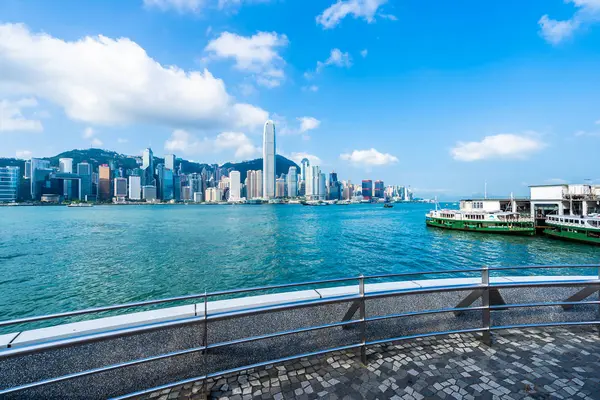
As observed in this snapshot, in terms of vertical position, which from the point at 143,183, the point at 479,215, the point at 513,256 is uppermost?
the point at 143,183

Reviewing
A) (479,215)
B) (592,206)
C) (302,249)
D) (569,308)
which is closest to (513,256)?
(479,215)

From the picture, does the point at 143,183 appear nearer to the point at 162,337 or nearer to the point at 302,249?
the point at 302,249

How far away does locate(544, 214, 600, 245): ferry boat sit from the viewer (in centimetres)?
2795

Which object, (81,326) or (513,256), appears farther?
(513,256)

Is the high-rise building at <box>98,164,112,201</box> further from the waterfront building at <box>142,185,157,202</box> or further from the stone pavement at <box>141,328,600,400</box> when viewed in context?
the stone pavement at <box>141,328,600,400</box>

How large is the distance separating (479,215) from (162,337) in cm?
4611

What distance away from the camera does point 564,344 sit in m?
3.25

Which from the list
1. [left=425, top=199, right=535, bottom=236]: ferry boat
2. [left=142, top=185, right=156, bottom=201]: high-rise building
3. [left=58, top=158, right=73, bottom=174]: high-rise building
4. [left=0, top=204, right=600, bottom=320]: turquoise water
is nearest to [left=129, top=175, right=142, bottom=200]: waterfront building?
[left=142, top=185, right=156, bottom=201]: high-rise building

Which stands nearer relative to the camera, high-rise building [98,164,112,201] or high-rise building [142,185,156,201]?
high-rise building [98,164,112,201]

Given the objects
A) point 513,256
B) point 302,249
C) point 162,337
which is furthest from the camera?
point 302,249

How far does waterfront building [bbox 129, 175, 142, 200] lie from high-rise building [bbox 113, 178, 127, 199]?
11.0ft

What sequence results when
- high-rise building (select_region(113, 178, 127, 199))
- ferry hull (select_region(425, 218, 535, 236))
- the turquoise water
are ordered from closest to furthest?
1. the turquoise water
2. ferry hull (select_region(425, 218, 535, 236))
3. high-rise building (select_region(113, 178, 127, 199))

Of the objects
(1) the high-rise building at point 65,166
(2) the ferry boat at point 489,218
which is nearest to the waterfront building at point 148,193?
(1) the high-rise building at point 65,166

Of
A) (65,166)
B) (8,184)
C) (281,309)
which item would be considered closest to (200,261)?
(281,309)
